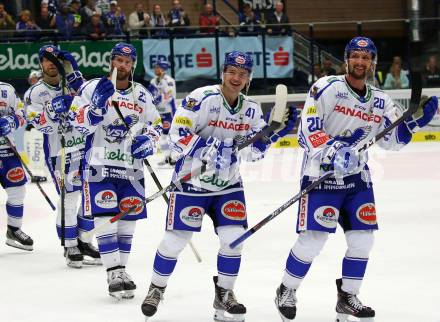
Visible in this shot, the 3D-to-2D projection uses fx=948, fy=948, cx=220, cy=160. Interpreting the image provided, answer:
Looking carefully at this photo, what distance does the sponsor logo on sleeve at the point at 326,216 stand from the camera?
4770 millimetres

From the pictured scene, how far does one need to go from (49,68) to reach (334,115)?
110 inches

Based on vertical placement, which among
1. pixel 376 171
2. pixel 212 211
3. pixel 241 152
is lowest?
pixel 376 171

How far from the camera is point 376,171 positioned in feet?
37.9

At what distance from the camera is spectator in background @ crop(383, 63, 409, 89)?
15281mm

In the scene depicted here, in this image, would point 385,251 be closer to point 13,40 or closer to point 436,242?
point 436,242

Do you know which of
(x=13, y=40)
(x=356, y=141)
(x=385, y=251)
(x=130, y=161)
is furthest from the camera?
(x=13, y=40)

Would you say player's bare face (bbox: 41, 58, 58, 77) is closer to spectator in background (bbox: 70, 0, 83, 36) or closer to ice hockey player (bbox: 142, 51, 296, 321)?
ice hockey player (bbox: 142, 51, 296, 321)

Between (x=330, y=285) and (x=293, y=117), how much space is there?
52.9 inches

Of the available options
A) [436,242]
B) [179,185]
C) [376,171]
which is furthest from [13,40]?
[179,185]

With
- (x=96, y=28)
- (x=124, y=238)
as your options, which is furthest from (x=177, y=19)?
(x=124, y=238)

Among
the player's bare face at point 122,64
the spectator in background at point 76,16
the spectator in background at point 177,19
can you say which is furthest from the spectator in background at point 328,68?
the player's bare face at point 122,64

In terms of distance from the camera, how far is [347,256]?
4.86m

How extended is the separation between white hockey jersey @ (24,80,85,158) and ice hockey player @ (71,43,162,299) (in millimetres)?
1003

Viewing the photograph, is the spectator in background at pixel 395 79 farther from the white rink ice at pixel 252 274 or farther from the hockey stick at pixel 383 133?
the hockey stick at pixel 383 133
